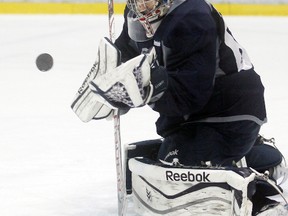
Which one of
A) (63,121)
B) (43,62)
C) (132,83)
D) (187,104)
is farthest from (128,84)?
(63,121)

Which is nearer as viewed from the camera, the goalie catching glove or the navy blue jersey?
the goalie catching glove

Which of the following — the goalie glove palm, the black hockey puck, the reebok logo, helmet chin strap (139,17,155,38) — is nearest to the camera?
the goalie glove palm

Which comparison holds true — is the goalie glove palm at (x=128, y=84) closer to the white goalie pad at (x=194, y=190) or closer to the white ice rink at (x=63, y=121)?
the white goalie pad at (x=194, y=190)

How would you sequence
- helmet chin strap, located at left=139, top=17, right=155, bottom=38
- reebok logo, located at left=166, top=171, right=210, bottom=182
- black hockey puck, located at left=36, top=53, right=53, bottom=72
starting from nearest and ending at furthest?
reebok logo, located at left=166, top=171, right=210, bottom=182 < helmet chin strap, located at left=139, top=17, right=155, bottom=38 < black hockey puck, located at left=36, top=53, right=53, bottom=72

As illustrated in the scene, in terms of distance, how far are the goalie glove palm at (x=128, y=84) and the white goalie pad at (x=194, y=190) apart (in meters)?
0.20

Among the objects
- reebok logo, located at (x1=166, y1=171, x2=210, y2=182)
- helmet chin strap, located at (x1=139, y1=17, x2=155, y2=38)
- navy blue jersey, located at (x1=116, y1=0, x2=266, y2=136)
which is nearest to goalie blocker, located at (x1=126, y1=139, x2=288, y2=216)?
reebok logo, located at (x1=166, y1=171, x2=210, y2=182)

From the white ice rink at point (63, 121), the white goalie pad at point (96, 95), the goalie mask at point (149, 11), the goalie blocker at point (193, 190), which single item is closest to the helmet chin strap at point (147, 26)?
the goalie mask at point (149, 11)

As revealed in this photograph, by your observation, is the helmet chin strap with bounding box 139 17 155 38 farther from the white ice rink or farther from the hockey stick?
the white ice rink

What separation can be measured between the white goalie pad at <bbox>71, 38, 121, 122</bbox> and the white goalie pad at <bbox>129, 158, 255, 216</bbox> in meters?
0.16

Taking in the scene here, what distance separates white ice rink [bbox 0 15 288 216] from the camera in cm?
193

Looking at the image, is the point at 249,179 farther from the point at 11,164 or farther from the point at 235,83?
the point at 11,164

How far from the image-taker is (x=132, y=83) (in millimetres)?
1485

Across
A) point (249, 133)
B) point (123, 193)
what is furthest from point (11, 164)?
point (249, 133)

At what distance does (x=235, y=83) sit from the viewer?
177 centimetres
